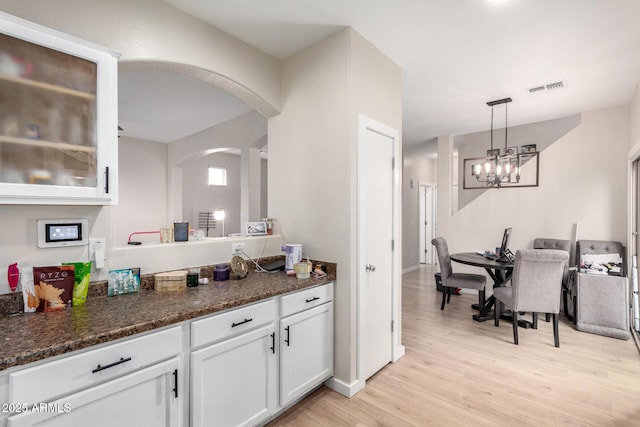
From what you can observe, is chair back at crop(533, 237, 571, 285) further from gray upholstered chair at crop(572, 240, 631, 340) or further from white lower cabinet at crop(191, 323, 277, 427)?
white lower cabinet at crop(191, 323, 277, 427)

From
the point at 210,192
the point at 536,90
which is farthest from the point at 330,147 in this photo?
the point at 210,192

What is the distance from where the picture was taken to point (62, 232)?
1.59 meters

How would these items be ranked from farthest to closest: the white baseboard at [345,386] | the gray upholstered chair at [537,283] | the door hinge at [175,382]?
the gray upholstered chair at [537,283] < the white baseboard at [345,386] < the door hinge at [175,382]

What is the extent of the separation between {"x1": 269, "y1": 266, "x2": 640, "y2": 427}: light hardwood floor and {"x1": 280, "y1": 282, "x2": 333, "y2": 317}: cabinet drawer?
0.71 metres

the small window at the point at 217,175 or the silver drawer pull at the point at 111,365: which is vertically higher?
the small window at the point at 217,175

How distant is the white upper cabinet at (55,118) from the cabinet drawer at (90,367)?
0.73 meters

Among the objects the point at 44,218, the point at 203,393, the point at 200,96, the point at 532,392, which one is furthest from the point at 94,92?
the point at 532,392

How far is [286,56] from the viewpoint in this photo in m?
2.67

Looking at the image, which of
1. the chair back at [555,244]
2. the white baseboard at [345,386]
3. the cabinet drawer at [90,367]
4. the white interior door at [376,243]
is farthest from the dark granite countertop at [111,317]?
the chair back at [555,244]

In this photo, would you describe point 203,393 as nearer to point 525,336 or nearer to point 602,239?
point 525,336

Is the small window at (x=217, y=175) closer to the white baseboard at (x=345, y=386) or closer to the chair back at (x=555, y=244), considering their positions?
the white baseboard at (x=345, y=386)

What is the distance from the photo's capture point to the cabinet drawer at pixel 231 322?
150 cm

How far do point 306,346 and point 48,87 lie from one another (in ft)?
6.63

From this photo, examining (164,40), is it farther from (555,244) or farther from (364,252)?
(555,244)
